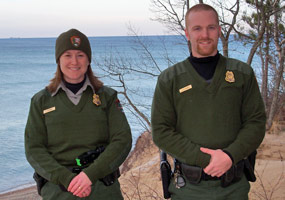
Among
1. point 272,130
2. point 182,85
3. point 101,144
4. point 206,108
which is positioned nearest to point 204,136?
point 206,108

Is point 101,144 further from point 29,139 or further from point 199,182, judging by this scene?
point 199,182

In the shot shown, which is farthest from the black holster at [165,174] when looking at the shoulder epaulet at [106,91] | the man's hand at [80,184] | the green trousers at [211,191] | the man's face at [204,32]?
the man's face at [204,32]

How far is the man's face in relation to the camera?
8.71ft

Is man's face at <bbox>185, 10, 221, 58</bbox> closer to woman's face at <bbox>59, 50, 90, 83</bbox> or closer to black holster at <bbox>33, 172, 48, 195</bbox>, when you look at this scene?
woman's face at <bbox>59, 50, 90, 83</bbox>

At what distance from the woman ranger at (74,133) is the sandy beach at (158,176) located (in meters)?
2.58

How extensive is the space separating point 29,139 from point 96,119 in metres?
0.50

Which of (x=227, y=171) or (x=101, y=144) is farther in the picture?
(x=101, y=144)

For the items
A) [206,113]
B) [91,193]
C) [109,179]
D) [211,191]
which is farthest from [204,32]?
[91,193]

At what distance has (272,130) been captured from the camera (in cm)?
1019

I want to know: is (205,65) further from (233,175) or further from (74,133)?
(74,133)

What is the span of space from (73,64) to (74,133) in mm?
501

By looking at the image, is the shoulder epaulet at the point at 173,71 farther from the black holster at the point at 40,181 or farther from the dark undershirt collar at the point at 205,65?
the black holster at the point at 40,181

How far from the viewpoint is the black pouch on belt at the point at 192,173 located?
2.54 metres

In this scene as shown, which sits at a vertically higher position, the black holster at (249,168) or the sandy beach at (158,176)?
the black holster at (249,168)
